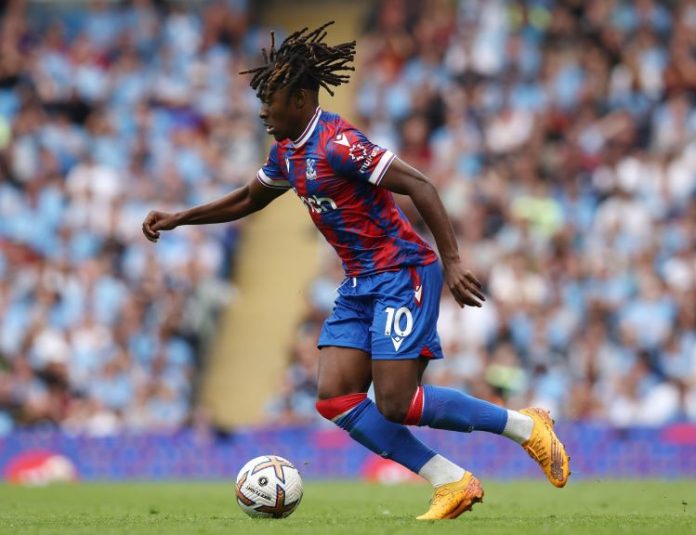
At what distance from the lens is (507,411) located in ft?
26.2

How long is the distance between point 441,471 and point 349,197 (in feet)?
5.47

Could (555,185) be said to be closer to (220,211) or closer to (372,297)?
Answer: (220,211)

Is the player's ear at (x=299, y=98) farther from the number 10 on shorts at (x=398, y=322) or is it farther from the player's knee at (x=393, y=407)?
the player's knee at (x=393, y=407)

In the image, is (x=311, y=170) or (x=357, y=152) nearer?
(x=357, y=152)

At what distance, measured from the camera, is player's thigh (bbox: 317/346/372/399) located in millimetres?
7883

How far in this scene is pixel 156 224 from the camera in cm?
852

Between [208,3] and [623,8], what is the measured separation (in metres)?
6.47

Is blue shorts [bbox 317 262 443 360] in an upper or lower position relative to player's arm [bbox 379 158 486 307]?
lower

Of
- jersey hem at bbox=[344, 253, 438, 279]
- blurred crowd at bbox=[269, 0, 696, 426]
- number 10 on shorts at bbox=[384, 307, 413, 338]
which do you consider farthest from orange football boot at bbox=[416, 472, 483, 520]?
blurred crowd at bbox=[269, 0, 696, 426]

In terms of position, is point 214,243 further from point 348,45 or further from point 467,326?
point 348,45

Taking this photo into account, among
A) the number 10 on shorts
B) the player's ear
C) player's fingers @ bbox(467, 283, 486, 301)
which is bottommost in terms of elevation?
the number 10 on shorts

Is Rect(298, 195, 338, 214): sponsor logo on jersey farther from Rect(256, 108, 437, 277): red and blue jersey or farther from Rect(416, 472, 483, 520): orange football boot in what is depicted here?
Rect(416, 472, 483, 520): orange football boot

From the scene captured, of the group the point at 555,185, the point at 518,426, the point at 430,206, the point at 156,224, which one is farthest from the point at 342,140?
the point at 555,185

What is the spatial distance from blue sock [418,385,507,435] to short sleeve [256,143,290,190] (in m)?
1.52
